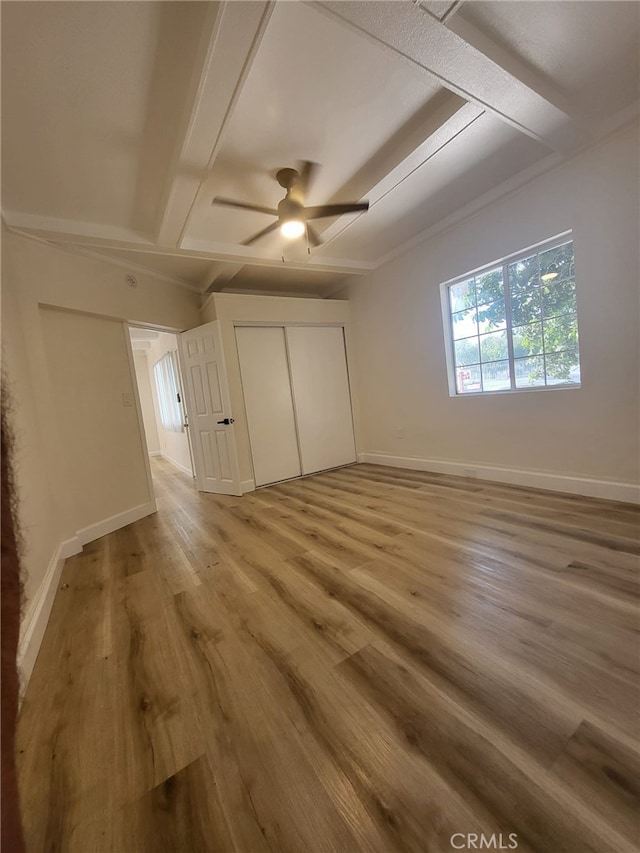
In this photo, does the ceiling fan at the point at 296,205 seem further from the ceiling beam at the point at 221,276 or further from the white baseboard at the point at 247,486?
the white baseboard at the point at 247,486

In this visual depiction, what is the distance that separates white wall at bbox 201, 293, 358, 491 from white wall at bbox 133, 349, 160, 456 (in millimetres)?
4336

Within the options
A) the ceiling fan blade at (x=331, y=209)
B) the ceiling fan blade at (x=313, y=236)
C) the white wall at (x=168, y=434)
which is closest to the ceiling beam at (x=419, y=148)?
the ceiling fan blade at (x=331, y=209)

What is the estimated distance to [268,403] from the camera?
4.45m

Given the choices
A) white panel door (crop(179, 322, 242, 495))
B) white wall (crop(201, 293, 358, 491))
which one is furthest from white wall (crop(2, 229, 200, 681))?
white wall (crop(201, 293, 358, 491))

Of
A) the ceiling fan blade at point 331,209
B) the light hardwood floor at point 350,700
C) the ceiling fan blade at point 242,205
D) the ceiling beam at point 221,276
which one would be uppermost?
the ceiling beam at point 221,276

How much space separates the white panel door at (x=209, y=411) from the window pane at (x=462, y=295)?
8.70 ft

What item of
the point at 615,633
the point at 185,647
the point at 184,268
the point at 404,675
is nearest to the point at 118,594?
the point at 185,647

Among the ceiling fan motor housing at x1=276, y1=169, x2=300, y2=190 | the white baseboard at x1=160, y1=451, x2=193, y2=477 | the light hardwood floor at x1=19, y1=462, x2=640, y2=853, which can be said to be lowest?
the light hardwood floor at x1=19, y1=462, x2=640, y2=853

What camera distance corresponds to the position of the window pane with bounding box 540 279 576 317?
8.83 feet

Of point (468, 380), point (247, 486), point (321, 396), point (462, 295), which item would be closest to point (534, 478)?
point (468, 380)

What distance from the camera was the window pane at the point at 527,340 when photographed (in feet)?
9.68

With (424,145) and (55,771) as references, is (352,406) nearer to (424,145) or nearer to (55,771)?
(424,145)

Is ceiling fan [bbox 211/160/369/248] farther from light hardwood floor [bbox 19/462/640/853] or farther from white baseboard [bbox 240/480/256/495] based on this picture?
white baseboard [bbox 240/480/256/495]

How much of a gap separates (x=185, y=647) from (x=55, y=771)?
0.53 metres
